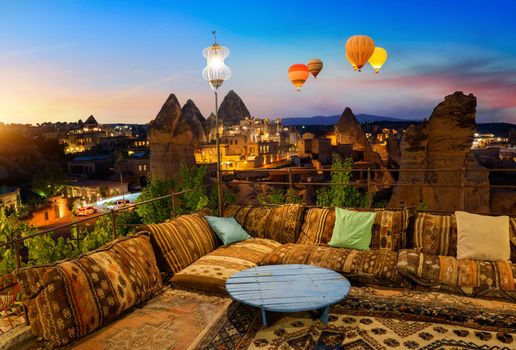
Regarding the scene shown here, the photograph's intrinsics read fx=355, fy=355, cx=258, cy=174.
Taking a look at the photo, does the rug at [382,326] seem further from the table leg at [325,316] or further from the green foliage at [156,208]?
the green foliage at [156,208]

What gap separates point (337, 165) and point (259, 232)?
192 cm

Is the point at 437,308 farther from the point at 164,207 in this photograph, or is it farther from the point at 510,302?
the point at 164,207

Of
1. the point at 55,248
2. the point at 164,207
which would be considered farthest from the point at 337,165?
the point at 55,248

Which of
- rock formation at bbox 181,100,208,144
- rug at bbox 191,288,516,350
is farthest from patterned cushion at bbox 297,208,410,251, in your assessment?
rock formation at bbox 181,100,208,144

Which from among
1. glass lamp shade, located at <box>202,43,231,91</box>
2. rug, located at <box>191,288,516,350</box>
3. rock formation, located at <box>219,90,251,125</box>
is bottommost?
rug, located at <box>191,288,516,350</box>

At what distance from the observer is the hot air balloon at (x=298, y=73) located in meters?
10.2

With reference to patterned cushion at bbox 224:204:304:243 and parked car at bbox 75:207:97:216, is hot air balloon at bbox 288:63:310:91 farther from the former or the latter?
parked car at bbox 75:207:97:216

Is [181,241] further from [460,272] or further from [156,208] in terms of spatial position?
[460,272]

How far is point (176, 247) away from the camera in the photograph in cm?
367

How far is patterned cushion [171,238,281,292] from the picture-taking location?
3.31 meters

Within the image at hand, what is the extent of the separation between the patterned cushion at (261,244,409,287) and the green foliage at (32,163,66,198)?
28595 millimetres

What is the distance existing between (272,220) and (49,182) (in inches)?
1268

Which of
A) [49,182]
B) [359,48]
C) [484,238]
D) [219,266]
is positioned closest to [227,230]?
[219,266]

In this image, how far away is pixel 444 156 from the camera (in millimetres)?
10062
